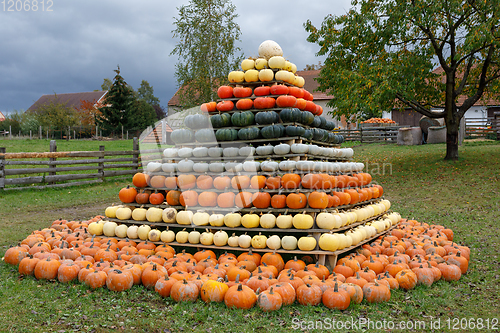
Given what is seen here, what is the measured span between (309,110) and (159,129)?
27111 millimetres

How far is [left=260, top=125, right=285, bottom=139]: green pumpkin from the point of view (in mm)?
5751

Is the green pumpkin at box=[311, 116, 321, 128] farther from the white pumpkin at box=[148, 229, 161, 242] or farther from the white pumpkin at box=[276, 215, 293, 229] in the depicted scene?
the white pumpkin at box=[148, 229, 161, 242]

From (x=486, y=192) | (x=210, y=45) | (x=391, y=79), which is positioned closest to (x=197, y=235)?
(x=486, y=192)

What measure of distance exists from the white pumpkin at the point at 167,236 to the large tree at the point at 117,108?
30.8m

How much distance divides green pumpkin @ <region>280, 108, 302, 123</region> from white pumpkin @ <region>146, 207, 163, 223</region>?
247cm

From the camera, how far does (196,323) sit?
3.49 m

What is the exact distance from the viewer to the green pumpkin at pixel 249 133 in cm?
589

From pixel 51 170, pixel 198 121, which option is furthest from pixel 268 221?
pixel 51 170

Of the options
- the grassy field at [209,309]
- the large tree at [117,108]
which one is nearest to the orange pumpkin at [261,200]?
the grassy field at [209,309]

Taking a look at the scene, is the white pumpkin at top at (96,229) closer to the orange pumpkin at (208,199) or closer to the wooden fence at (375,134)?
the orange pumpkin at (208,199)

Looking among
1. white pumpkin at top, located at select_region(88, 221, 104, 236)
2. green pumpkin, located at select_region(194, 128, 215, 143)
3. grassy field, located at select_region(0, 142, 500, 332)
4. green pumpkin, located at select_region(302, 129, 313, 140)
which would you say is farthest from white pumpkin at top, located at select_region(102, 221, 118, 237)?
green pumpkin, located at select_region(302, 129, 313, 140)

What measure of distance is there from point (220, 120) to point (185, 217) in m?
1.75

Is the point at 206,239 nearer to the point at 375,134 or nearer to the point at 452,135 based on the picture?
the point at 452,135

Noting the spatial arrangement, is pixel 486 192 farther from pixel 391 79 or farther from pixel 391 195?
pixel 391 79
